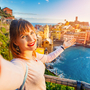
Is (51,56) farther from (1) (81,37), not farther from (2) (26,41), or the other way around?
(1) (81,37)

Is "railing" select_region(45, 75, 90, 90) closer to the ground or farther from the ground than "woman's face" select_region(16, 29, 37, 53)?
closer to the ground

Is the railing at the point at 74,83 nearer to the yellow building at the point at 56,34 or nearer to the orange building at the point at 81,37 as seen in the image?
the orange building at the point at 81,37

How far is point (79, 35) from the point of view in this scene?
1059 cm

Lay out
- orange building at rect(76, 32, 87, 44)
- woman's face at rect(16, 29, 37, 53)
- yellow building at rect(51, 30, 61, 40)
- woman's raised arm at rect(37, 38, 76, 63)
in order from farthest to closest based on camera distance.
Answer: yellow building at rect(51, 30, 61, 40) → orange building at rect(76, 32, 87, 44) → woman's raised arm at rect(37, 38, 76, 63) → woman's face at rect(16, 29, 37, 53)

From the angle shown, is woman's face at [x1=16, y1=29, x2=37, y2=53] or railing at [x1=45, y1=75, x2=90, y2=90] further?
railing at [x1=45, y1=75, x2=90, y2=90]

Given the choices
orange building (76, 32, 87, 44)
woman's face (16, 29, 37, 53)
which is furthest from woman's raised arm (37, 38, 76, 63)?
Answer: orange building (76, 32, 87, 44)

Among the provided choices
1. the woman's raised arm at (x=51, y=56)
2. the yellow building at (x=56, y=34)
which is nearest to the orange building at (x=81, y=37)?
the yellow building at (x=56, y=34)

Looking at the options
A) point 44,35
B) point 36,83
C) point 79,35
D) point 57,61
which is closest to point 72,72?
point 57,61

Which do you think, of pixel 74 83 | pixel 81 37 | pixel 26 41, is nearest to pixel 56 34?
pixel 81 37

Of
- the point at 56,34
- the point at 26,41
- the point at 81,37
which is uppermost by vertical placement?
the point at 26,41

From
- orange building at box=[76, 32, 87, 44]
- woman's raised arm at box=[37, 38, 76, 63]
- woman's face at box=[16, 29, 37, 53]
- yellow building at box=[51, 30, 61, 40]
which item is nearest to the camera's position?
woman's face at box=[16, 29, 37, 53]

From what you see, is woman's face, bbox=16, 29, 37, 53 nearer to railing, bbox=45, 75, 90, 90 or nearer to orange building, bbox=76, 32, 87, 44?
railing, bbox=45, 75, 90, 90

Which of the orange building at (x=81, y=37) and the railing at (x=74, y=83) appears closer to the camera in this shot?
the railing at (x=74, y=83)

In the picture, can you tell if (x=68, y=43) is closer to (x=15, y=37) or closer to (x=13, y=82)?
(x=15, y=37)
